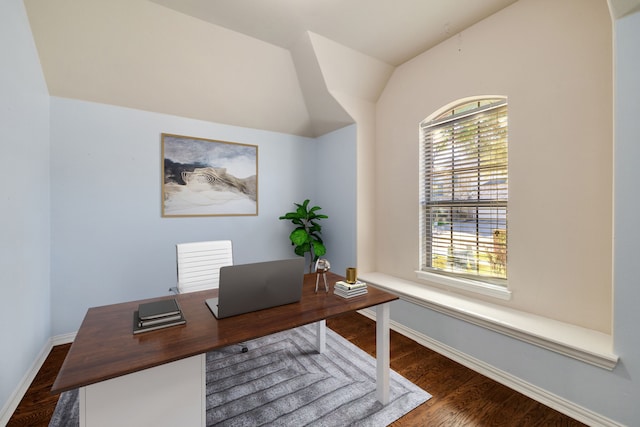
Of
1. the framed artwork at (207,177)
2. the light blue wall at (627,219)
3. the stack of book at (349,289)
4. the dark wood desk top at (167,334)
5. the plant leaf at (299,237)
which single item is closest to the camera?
the dark wood desk top at (167,334)

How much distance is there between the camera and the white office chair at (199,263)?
221 centimetres

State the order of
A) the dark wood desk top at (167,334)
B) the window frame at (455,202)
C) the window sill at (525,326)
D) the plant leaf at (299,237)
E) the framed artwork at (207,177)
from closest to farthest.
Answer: the dark wood desk top at (167,334) → the window sill at (525,326) → the window frame at (455,202) → the framed artwork at (207,177) → the plant leaf at (299,237)

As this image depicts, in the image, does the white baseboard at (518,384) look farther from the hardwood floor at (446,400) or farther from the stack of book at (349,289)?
the stack of book at (349,289)

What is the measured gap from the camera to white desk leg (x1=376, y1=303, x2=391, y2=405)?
5.65ft

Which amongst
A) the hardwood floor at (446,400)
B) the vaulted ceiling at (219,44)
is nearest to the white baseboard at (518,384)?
the hardwood floor at (446,400)

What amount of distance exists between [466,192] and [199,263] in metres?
2.55

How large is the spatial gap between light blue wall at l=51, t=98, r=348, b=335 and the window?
7.91ft

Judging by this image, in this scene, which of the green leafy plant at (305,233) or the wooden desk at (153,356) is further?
the green leafy plant at (305,233)

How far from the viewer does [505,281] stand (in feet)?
7.66

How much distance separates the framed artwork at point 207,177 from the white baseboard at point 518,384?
252 centimetres

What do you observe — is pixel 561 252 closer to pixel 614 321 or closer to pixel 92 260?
pixel 614 321

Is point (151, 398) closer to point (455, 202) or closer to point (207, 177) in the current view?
point (207, 177)

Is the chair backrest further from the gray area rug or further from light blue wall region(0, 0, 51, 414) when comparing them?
light blue wall region(0, 0, 51, 414)

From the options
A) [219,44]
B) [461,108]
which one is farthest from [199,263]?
[461,108]
